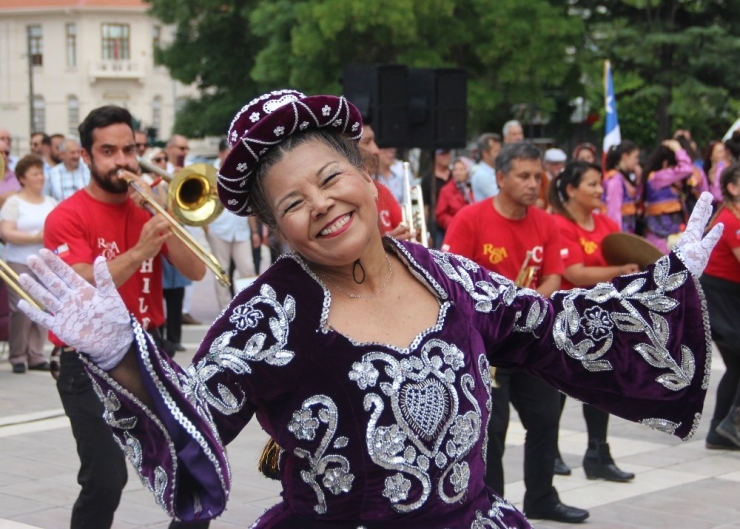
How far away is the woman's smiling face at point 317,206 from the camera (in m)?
2.63

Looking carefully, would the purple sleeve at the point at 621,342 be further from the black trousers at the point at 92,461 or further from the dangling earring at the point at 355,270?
the black trousers at the point at 92,461

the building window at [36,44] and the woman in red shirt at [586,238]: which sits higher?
the building window at [36,44]

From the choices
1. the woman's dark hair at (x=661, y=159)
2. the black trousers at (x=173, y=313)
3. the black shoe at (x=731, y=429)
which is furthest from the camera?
the woman's dark hair at (x=661, y=159)

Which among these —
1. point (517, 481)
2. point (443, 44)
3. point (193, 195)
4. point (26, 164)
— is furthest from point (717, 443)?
point (443, 44)

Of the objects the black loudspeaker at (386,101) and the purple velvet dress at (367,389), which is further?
the black loudspeaker at (386,101)

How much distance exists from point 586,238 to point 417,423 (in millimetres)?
4276

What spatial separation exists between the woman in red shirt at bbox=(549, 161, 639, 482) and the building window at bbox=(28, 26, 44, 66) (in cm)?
6199

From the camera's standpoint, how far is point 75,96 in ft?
214

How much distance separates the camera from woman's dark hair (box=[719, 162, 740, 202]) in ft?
23.5

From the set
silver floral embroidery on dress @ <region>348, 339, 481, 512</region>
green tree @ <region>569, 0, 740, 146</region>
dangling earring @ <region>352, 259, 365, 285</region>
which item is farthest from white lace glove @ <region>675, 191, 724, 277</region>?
green tree @ <region>569, 0, 740, 146</region>

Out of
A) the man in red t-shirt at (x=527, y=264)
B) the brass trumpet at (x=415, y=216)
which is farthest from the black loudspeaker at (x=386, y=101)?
the man in red t-shirt at (x=527, y=264)

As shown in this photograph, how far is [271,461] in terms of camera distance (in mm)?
2916

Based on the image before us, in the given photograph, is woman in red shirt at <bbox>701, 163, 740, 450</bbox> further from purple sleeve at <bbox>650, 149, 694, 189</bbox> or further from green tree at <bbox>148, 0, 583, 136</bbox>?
green tree at <bbox>148, 0, 583, 136</bbox>

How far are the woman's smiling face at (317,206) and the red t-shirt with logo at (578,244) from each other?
3879mm
